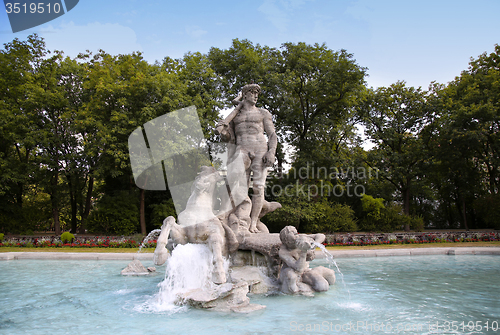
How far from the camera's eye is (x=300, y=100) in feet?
69.6

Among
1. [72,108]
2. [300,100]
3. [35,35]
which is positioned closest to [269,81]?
[300,100]

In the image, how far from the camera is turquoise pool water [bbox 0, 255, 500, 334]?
12.9 feet

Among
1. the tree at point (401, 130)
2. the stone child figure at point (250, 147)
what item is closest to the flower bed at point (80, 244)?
the stone child figure at point (250, 147)

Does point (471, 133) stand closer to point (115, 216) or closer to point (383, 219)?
point (383, 219)

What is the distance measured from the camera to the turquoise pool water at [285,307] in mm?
3941

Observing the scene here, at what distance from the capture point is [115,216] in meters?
18.4

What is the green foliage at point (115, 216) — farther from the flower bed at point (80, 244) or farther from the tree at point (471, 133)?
the tree at point (471, 133)

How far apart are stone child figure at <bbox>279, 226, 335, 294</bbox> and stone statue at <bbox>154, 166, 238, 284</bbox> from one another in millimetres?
909

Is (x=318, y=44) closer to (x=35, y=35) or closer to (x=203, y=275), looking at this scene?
(x=35, y=35)

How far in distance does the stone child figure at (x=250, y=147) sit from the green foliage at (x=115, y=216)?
1313 centimetres

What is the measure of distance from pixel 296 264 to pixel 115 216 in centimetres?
1539

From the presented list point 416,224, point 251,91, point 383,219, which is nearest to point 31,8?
point 251,91

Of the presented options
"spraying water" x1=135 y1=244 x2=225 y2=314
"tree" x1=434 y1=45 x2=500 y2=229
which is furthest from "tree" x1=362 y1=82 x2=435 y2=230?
"spraying water" x1=135 y1=244 x2=225 y2=314

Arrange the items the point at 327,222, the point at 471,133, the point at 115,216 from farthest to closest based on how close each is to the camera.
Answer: the point at 327,222 < the point at 471,133 < the point at 115,216
